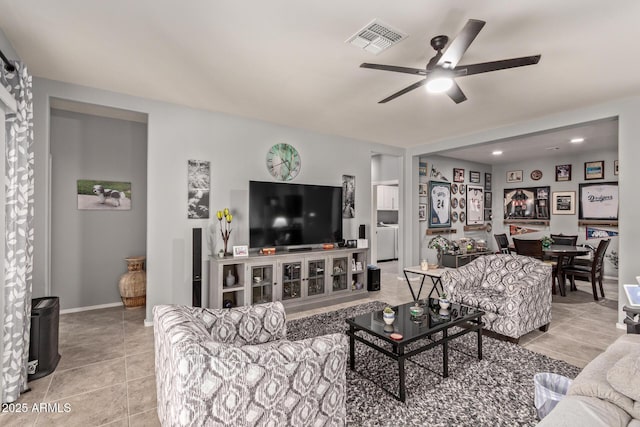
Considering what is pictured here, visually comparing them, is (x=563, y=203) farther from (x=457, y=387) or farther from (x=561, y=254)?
(x=457, y=387)

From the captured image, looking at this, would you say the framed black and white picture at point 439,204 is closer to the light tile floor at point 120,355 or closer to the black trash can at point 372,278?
the black trash can at point 372,278

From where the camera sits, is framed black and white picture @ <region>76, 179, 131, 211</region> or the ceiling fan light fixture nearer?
the ceiling fan light fixture

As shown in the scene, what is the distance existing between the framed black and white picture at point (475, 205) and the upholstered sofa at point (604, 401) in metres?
6.59

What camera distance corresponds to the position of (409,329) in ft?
7.88

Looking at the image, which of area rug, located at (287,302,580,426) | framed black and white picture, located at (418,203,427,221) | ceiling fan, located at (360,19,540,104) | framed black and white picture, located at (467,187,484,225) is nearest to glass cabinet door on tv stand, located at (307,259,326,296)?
area rug, located at (287,302,580,426)

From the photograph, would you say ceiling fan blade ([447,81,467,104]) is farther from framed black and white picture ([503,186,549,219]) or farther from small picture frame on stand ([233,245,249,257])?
framed black and white picture ([503,186,549,219])

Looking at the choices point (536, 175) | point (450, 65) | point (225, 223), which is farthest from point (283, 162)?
point (536, 175)

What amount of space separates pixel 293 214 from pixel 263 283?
1040 millimetres

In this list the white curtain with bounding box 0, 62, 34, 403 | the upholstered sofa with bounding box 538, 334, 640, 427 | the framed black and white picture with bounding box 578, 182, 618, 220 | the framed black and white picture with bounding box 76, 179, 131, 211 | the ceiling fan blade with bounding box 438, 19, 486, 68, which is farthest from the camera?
the framed black and white picture with bounding box 578, 182, 618, 220

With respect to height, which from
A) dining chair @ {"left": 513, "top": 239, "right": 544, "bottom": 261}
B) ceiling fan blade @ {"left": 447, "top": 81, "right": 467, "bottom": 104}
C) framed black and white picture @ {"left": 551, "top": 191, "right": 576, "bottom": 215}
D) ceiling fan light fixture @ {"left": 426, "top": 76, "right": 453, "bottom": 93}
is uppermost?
ceiling fan blade @ {"left": 447, "top": 81, "right": 467, "bottom": 104}

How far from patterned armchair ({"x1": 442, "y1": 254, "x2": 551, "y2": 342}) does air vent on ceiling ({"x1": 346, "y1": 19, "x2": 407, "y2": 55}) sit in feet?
8.37

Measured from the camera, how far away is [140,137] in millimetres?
4422

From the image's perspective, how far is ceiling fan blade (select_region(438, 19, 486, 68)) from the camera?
1761mm

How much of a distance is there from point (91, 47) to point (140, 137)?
204 cm
